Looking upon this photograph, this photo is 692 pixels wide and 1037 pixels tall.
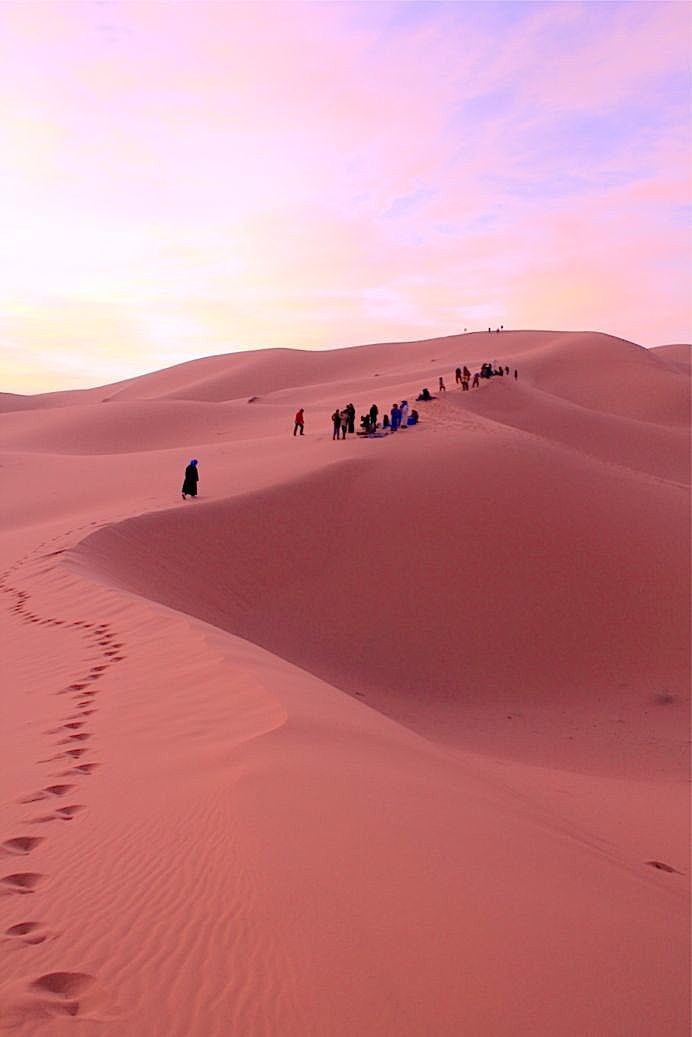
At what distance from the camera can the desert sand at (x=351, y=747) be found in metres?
2.61

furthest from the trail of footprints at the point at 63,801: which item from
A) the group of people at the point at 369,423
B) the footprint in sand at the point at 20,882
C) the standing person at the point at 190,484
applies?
the group of people at the point at 369,423

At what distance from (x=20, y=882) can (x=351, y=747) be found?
7.75 ft

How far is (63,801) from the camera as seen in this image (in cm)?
426

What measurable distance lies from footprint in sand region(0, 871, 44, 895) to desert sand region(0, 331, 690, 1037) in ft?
0.07

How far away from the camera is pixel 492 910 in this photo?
10.2 feet

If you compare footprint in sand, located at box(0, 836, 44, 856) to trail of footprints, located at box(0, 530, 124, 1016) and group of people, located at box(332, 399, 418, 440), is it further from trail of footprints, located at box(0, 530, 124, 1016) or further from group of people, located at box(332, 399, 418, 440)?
group of people, located at box(332, 399, 418, 440)

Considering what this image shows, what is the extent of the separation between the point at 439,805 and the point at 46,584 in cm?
846

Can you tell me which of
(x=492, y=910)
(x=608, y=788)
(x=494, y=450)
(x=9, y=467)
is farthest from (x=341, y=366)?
(x=492, y=910)

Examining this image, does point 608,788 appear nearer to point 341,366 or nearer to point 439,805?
point 439,805

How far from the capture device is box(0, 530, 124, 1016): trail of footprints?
2.49 meters

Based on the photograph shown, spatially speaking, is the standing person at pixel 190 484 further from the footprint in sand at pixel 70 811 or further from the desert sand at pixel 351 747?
the footprint in sand at pixel 70 811

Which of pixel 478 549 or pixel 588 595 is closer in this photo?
pixel 588 595

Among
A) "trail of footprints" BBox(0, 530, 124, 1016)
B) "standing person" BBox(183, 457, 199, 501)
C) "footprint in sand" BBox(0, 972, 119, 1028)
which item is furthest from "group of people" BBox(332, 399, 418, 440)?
"footprint in sand" BBox(0, 972, 119, 1028)

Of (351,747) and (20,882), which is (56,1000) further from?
(351,747)
